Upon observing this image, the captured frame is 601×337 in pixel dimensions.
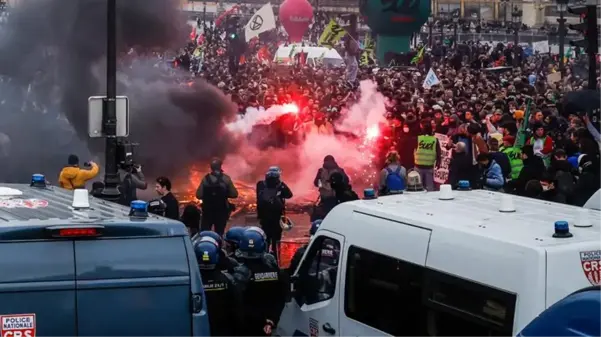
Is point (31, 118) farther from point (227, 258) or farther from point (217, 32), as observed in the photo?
point (217, 32)

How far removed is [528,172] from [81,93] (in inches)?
485

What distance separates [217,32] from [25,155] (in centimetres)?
2685

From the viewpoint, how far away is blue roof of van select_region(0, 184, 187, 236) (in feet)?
18.2

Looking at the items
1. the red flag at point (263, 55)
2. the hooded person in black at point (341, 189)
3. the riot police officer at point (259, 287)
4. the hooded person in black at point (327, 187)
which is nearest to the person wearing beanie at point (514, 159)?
the hooded person in black at point (327, 187)

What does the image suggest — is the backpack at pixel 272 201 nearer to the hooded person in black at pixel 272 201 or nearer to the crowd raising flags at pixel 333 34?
the hooded person in black at pixel 272 201

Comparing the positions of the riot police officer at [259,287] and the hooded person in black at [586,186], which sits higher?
the hooded person in black at [586,186]

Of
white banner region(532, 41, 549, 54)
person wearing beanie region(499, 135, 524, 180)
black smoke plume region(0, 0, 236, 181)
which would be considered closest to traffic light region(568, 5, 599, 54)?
person wearing beanie region(499, 135, 524, 180)

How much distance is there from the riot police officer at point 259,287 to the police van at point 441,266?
101 millimetres

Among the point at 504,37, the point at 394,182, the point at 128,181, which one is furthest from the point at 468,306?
the point at 504,37

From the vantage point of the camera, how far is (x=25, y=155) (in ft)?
66.5

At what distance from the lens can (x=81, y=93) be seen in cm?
2205

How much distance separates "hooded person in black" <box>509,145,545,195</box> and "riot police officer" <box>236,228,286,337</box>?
4.73 meters

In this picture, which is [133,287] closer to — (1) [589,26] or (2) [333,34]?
(1) [589,26]

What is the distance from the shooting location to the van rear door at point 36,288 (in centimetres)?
527
